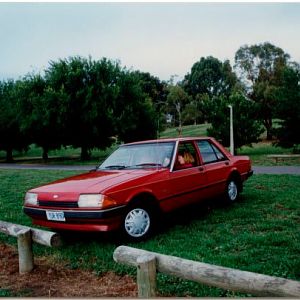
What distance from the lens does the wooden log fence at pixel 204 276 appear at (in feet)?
9.04

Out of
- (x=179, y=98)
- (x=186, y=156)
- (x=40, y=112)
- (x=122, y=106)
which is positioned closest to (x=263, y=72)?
(x=122, y=106)

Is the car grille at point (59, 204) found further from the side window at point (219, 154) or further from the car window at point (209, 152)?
the side window at point (219, 154)

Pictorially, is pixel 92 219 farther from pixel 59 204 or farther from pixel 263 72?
pixel 263 72

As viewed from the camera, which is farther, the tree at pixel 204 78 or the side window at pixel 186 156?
the tree at pixel 204 78

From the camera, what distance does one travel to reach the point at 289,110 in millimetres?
19578

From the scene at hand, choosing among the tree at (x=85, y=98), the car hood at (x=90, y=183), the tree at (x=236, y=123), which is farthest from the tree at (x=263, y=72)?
the car hood at (x=90, y=183)

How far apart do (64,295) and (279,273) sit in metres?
2.04

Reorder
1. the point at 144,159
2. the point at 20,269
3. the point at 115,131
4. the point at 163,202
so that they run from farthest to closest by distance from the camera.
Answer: the point at 115,131, the point at 144,159, the point at 163,202, the point at 20,269

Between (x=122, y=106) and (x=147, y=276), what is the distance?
2185cm

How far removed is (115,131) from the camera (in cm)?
2425

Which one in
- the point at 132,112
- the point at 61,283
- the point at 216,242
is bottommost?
the point at 61,283

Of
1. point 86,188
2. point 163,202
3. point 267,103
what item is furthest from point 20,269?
point 267,103

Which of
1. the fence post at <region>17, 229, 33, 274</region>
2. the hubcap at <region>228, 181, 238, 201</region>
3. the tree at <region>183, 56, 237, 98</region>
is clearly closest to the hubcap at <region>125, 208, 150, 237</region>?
the fence post at <region>17, 229, 33, 274</region>

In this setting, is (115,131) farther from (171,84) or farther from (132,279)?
(132,279)
